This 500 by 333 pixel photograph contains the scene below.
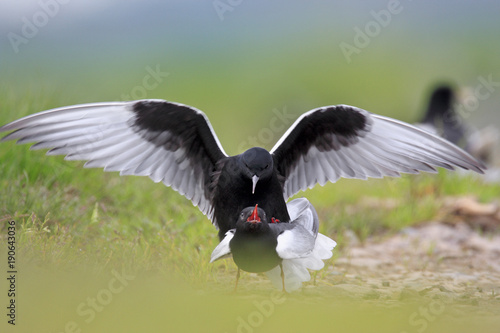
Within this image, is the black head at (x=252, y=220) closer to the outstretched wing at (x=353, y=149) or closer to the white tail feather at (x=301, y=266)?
the white tail feather at (x=301, y=266)

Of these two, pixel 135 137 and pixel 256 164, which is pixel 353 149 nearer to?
pixel 256 164

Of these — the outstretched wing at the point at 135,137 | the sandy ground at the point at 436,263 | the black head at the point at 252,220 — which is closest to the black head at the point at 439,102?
the sandy ground at the point at 436,263

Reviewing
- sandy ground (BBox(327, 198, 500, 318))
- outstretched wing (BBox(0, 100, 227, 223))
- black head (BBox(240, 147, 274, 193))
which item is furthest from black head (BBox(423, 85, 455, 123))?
black head (BBox(240, 147, 274, 193))

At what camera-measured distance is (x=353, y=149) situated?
417cm

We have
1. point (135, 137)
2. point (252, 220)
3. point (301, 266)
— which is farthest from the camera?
point (135, 137)

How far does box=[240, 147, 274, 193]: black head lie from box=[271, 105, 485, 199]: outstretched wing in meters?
0.42

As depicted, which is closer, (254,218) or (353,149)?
(254,218)

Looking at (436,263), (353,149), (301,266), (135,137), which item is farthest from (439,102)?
(135,137)

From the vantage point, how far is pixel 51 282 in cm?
258

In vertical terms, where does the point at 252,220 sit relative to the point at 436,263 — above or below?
above

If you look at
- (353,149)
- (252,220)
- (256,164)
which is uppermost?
(353,149)

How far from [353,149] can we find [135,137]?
1.54 metres

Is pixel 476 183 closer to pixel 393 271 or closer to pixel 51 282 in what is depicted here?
pixel 393 271

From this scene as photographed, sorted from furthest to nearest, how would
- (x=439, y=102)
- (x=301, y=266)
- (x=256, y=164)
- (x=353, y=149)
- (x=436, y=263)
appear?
1. (x=439, y=102)
2. (x=436, y=263)
3. (x=353, y=149)
4. (x=301, y=266)
5. (x=256, y=164)
